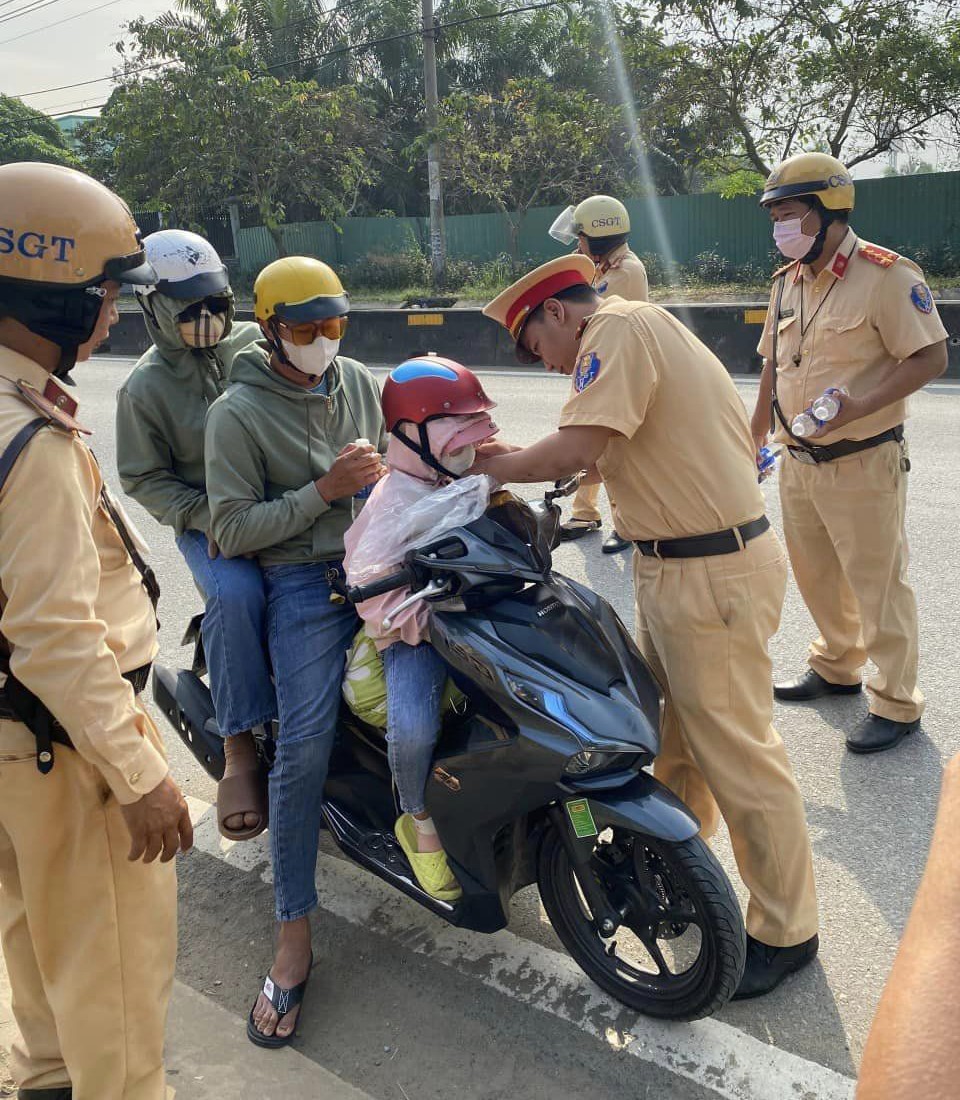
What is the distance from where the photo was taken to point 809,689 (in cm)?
395

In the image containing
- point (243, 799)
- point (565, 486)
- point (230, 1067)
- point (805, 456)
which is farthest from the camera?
point (805, 456)

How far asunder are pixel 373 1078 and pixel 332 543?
140cm

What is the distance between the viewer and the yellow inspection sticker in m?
2.28

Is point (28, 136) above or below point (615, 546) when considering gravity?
above

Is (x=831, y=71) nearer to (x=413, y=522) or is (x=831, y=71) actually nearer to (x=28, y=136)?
(x=413, y=522)

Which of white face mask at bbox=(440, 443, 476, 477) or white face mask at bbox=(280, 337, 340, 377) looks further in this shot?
white face mask at bbox=(280, 337, 340, 377)

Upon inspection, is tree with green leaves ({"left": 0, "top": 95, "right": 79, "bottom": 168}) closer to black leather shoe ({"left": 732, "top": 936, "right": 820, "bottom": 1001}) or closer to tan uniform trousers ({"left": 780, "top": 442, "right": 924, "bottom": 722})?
tan uniform trousers ({"left": 780, "top": 442, "right": 924, "bottom": 722})

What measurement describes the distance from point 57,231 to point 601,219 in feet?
16.1

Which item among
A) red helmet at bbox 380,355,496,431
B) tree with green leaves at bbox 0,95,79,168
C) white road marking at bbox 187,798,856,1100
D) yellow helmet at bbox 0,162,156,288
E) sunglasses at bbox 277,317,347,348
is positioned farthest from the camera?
tree with green leaves at bbox 0,95,79,168

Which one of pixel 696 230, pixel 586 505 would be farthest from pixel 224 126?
pixel 586 505

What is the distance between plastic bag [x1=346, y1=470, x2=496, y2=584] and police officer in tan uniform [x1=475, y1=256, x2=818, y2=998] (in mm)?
104

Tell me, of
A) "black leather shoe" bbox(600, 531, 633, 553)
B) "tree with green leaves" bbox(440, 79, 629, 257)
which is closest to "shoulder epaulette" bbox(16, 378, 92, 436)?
"black leather shoe" bbox(600, 531, 633, 553)

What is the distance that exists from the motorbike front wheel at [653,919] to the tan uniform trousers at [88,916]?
0.98m

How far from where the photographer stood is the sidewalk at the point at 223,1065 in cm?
227
